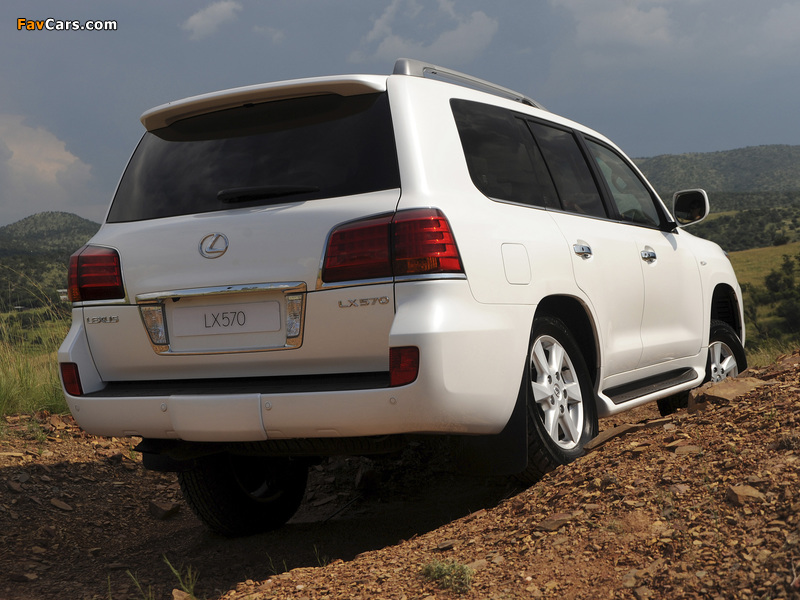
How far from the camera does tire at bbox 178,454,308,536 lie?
447cm

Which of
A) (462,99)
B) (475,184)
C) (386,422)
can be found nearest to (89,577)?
(386,422)

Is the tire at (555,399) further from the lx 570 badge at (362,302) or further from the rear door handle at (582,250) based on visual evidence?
the lx 570 badge at (362,302)

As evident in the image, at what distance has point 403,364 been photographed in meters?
3.12

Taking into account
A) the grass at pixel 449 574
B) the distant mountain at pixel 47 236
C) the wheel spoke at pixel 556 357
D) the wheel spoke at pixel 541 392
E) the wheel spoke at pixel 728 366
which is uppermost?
the distant mountain at pixel 47 236

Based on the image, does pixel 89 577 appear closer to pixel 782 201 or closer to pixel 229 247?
pixel 229 247

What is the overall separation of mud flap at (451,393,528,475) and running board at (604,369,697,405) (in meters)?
1.10

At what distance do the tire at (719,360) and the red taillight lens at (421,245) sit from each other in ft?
11.3

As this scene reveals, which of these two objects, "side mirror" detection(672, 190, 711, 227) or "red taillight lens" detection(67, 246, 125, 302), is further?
"side mirror" detection(672, 190, 711, 227)

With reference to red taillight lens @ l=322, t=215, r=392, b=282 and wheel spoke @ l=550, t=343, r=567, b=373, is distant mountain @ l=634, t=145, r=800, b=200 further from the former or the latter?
red taillight lens @ l=322, t=215, r=392, b=282

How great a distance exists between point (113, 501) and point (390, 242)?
3604 mm

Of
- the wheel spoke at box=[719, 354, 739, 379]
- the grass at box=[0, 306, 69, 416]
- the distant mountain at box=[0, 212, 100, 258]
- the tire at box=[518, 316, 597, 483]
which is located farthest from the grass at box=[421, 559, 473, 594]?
the distant mountain at box=[0, 212, 100, 258]

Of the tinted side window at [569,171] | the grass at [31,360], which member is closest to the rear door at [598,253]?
the tinted side window at [569,171]

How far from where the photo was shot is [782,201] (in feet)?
251

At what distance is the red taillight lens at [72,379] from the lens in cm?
381
